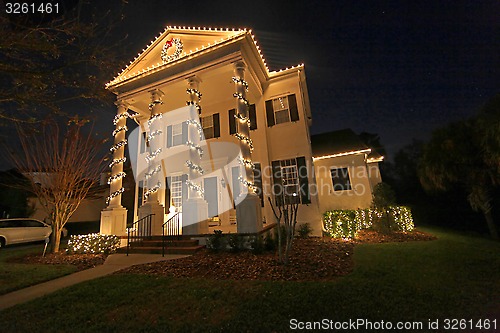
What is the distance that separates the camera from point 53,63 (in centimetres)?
459

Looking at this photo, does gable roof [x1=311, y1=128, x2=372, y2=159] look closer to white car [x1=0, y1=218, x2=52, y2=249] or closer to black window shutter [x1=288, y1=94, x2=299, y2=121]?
black window shutter [x1=288, y1=94, x2=299, y2=121]

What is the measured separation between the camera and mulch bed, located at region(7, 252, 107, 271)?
6.75 m

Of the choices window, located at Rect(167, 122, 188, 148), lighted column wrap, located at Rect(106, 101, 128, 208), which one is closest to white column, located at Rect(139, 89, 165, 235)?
lighted column wrap, located at Rect(106, 101, 128, 208)

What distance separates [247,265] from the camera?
5.46 m

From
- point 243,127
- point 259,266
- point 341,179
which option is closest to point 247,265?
point 259,266

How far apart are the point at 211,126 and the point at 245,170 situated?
Answer: 5350 mm

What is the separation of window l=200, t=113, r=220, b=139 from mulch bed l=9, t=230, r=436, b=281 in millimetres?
6775

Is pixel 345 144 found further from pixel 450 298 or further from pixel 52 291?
pixel 52 291

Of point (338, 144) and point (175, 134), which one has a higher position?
point (175, 134)

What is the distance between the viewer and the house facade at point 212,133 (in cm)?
861

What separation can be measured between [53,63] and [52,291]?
15.5ft

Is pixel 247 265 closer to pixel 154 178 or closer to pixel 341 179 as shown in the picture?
pixel 154 178

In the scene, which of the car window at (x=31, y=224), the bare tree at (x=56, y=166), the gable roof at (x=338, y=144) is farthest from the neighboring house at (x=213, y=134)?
the car window at (x=31, y=224)

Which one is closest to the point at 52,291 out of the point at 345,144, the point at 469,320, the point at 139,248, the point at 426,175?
the point at 139,248
